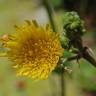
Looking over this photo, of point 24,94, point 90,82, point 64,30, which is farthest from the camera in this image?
point 24,94

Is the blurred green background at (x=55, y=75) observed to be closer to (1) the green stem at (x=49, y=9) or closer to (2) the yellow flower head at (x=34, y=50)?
(1) the green stem at (x=49, y=9)

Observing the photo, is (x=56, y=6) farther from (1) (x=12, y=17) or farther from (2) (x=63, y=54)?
(2) (x=63, y=54)

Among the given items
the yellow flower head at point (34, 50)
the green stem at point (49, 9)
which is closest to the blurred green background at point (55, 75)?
the green stem at point (49, 9)

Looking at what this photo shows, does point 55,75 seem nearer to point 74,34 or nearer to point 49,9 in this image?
point 49,9

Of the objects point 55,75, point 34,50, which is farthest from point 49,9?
point 55,75

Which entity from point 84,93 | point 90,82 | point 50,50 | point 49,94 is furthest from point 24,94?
point 50,50
